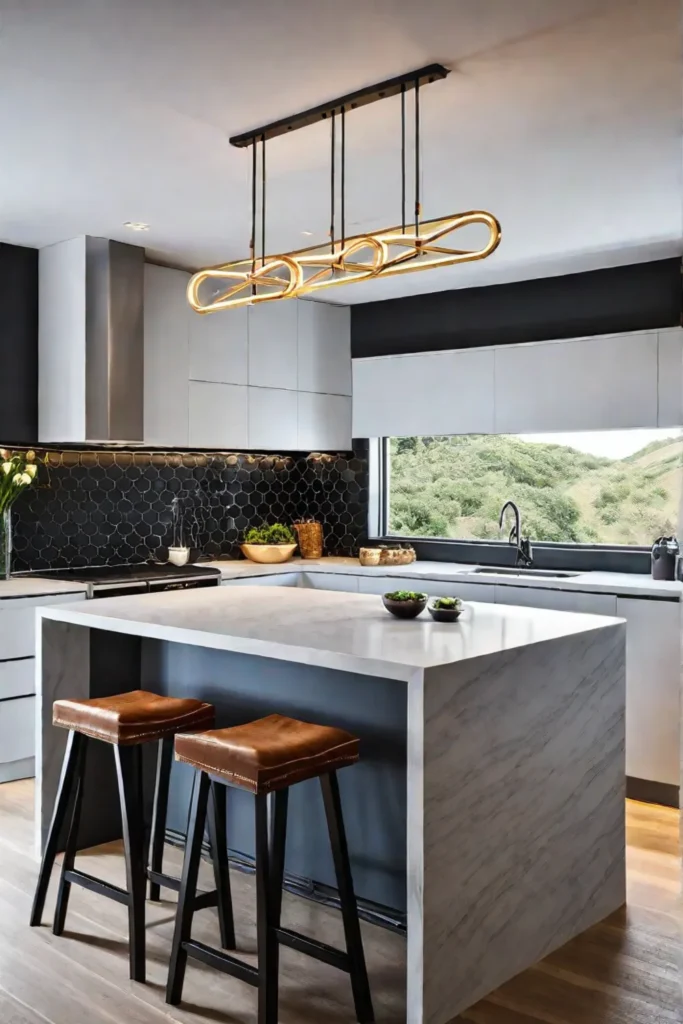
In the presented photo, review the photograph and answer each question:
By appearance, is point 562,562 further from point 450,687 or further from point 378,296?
point 450,687

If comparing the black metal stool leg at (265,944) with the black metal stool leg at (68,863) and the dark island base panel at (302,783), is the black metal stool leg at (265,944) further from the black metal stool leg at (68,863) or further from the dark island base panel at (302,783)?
the black metal stool leg at (68,863)

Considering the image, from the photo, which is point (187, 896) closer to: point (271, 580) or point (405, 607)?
point (405, 607)

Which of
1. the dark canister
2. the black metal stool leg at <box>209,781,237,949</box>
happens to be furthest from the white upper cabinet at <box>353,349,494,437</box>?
the black metal stool leg at <box>209,781,237,949</box>

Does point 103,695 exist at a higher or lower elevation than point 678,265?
lower

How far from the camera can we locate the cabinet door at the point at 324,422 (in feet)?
19.7

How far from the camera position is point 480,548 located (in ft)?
18.9

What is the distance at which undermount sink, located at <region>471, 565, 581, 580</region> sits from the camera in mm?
5020

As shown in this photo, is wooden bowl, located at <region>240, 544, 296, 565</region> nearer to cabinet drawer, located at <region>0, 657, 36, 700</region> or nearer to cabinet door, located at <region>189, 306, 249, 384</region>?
cabinet door, located at <region>189, 306, 249, 384</region>

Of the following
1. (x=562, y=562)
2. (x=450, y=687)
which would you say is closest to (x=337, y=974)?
(x=450, y=687)

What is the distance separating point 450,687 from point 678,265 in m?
3.17

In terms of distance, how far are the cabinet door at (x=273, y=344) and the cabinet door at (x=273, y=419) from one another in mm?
55

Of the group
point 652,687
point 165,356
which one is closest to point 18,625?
point 165,356

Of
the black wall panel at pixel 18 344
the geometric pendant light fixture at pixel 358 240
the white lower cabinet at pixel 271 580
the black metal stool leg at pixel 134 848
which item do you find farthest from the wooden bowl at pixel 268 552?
the black metal stool leg at pixel 134 848

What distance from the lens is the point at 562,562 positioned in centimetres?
539
